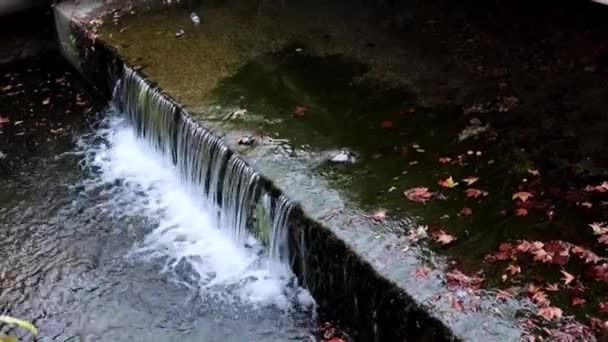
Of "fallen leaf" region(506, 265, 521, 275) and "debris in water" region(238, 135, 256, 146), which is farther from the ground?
"fallen leaf" region(506, 265, 521, 275)

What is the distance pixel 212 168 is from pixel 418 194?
7.73ft

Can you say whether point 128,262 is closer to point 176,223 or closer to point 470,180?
point 176,223

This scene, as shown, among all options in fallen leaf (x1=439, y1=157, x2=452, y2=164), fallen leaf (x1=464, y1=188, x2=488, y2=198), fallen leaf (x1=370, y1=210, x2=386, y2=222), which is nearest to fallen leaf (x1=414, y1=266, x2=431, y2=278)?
fallen leaf (x1=370, y1=210, x2=386, y2=222)

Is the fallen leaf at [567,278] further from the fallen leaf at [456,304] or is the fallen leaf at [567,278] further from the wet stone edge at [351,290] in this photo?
the wet stone edge at [351,290]

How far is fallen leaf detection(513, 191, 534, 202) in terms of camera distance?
522cm

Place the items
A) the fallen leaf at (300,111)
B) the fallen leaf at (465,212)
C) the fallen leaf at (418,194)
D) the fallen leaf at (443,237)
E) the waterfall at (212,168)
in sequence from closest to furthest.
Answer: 1. the fallen leaf at (443,237)
2. the fallen leaf at (465,212)
3. the fallen leaf at (418,194)
4. the waterfall at (212,168)
5. the fallen leaf at (300,111)

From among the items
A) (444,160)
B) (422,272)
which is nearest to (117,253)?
(444,160)

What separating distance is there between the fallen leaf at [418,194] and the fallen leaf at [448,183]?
5.6 inches

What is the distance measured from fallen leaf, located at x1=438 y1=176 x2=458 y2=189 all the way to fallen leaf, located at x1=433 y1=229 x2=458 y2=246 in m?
0.61

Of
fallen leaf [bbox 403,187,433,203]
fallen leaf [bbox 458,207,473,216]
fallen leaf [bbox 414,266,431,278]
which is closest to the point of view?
fallen leaf [bbox 414,266,431,278]

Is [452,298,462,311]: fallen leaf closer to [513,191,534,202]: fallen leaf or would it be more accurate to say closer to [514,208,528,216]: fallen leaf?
[514,208,528,216]: fallen leaf

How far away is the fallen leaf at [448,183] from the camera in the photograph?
552cm

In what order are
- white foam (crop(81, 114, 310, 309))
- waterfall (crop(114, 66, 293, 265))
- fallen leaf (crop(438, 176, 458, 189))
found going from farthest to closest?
white foam (crop(81, 114, 310, 309)), waterfall (crop(114, 66, 293, 265)), fallen leaf (crop(438, 176, 458, 189))

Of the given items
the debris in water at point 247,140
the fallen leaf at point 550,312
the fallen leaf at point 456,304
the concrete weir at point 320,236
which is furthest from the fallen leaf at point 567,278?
the debris in water at point 247,140
